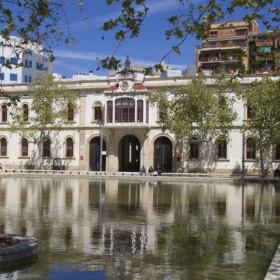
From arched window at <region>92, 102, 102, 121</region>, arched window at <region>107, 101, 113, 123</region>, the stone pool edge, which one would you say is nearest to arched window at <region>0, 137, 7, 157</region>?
arched window at <region>92, 102, 102, 121</region>

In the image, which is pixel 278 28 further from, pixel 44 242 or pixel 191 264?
pixel 44 242

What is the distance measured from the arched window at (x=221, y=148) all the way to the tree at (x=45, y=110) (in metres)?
15.0

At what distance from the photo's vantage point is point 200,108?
46.1 metres

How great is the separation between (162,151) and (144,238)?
41.2m

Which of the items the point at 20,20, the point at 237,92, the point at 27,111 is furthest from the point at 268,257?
the point at 27,111

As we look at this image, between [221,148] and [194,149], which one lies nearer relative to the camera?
[221,148]

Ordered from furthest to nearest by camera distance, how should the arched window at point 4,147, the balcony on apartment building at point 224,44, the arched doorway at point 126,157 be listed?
the balcony on apartment building at point 224,44 < the arched window at point 4,147 < the arched doorway at point 126,157

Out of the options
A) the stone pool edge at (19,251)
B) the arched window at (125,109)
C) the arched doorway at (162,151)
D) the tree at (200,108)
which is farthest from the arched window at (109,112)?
the stone pool edge at (19,251)

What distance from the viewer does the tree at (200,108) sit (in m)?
46.2

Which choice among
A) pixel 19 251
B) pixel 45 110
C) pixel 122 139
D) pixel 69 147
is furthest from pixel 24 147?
pixel 19 251

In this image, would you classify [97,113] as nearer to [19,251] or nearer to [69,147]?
[69,147]

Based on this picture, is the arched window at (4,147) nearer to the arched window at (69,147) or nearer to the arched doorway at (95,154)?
the arched window at (69,147)

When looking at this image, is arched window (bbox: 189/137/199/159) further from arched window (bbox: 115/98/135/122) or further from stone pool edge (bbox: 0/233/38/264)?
stone pool edge (bbox: 0/233/38/264)

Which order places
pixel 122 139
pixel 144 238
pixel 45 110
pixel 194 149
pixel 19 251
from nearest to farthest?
1. pixel 19 251
2. pixel 144 238
3. pixel 194 149
4. pixel 45 110
5. pixel 122 139
